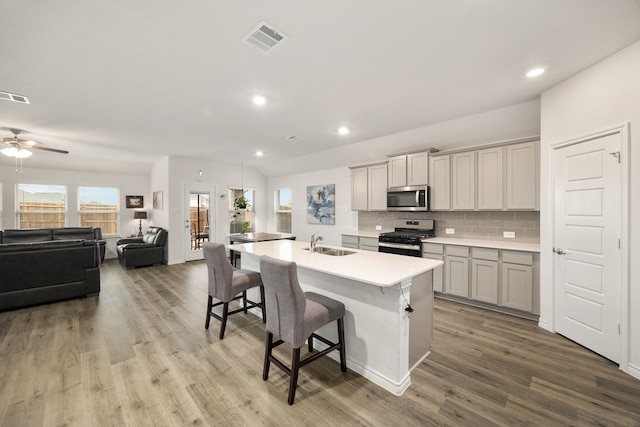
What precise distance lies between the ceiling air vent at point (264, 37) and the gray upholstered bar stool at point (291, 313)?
5.50ft

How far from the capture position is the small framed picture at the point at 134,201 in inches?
306

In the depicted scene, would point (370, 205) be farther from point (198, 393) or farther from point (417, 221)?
point (198, 393)

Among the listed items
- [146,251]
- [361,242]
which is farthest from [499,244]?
[146,251]

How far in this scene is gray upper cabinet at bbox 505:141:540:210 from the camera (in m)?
3.39

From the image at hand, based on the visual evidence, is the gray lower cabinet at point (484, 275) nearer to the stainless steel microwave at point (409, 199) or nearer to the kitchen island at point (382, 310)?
the stainless steel microwave at point (409, 199)

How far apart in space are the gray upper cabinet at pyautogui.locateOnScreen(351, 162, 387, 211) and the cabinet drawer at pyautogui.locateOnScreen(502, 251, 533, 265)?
2.11 m

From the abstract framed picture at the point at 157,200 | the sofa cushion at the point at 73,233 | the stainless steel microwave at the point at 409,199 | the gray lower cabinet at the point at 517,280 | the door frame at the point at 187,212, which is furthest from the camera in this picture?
the abstract framed picture at the point at 157,200

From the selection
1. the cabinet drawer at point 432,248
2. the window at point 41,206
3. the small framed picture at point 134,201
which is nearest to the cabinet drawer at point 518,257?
the cabinet drawer at point 432,248

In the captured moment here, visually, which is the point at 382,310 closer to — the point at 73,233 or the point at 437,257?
the point at 437,257

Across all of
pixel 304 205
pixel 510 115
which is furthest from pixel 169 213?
pixel 510 115

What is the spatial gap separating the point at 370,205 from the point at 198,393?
4.14m

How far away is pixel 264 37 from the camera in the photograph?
200 cm

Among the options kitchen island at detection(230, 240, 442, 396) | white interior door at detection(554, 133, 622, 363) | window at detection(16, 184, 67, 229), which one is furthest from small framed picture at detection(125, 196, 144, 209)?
white interior door at detection(554, 133, 622, 363)

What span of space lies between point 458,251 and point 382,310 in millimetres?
2352
